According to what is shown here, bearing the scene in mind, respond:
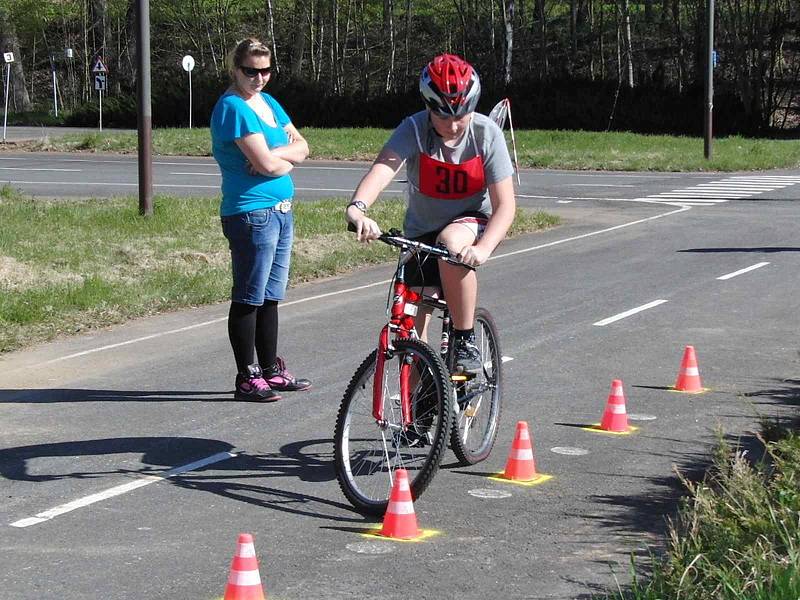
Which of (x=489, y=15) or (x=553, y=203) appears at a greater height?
(x=489, y=15)

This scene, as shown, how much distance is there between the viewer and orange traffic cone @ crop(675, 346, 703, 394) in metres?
8.60

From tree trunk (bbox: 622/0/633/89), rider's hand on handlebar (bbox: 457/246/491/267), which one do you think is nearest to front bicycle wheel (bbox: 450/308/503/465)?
rider's hand on handlebar (bbox: 457/246/491/267)

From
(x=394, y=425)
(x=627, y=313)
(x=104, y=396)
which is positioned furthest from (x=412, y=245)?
(x=627, y=313)

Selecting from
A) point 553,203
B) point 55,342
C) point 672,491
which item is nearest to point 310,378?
point 55,342

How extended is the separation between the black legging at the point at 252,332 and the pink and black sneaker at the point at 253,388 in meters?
0.04

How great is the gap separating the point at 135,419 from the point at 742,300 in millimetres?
6962

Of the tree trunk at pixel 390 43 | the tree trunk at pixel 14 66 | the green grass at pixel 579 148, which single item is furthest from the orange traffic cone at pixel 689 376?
the tree trunk at pixel 14 66

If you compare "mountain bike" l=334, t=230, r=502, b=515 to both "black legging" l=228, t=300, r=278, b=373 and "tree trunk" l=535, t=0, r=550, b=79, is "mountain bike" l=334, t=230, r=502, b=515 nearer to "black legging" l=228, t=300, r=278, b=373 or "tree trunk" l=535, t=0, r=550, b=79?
"black legging" l=228, t=300, r=278, b=373

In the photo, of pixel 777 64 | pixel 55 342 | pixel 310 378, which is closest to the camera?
pixel 310 378

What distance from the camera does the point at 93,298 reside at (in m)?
12.0

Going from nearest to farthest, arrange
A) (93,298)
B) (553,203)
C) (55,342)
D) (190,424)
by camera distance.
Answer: (190,424) < (55,342) < (93,298) < (553,203)

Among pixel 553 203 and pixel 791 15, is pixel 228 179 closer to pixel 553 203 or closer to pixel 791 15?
pixel 553 203

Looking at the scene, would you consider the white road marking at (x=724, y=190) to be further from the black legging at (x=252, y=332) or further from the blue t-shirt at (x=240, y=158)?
the blue t-shirt at (x=240, y=158)

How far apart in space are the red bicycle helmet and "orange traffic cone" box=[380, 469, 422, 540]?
167cm
